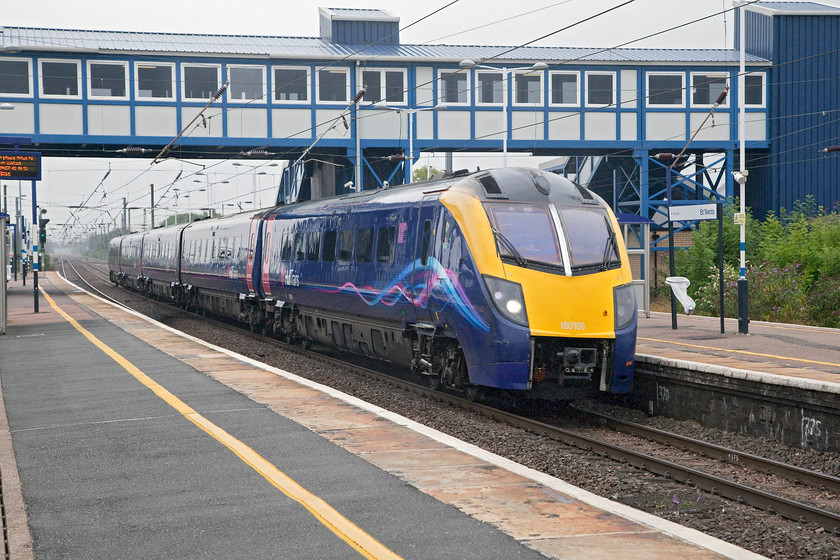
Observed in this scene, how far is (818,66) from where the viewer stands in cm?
3622

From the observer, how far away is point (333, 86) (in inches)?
1384

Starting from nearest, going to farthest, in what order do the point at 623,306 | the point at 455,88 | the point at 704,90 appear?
the point at 623,306 < the point at 455,88 < the point at 704,90

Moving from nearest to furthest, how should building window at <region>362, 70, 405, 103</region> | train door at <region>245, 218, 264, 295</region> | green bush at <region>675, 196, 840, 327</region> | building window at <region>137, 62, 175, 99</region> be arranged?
green bush at <region>675, 196, 840, 327</region>
train door at <region>245, 218, 264, 295</region>
building window at <region>137, 62, 175, 99</region>
building window at <region>362, 70, 405, 103</region>

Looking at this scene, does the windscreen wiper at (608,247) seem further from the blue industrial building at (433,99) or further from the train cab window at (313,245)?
the blue industrial building at (433,99)

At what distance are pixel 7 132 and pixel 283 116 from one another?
957 cm

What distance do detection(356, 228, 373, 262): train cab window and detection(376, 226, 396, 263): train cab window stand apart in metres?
0.32

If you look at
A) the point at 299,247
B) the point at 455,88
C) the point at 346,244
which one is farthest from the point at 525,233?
the point at 455,88

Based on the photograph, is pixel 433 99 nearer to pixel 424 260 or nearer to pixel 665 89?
pixel 665 89

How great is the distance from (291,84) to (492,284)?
2507 centimetres

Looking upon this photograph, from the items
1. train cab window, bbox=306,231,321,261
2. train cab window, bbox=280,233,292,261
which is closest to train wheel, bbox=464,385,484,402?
train cab window, bbox=306,231,321,261

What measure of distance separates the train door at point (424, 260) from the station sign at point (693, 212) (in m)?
7.96

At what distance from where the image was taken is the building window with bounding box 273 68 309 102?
34688 millimetres

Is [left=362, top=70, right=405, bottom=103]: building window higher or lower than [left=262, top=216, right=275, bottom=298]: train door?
higher

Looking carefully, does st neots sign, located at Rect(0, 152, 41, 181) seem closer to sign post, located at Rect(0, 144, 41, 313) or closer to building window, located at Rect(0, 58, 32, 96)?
sign post, located at Rect(0, 144, 41, 313)
